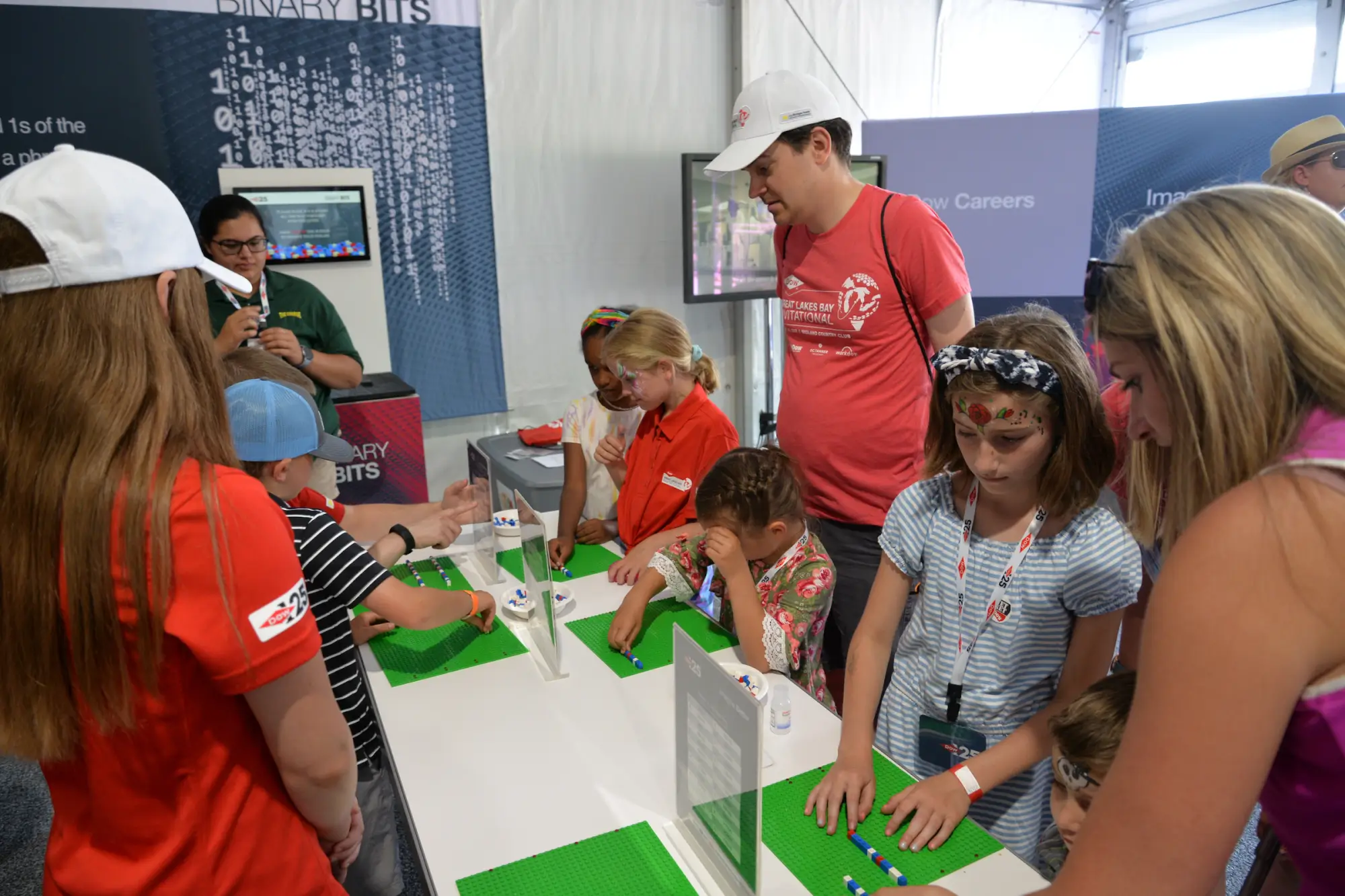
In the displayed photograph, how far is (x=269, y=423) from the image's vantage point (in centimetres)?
138

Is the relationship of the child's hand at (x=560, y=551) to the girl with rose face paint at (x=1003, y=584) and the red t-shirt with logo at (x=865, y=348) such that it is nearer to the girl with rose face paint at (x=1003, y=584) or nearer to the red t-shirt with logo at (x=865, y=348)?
the red t-shirt with logo at (x=865, y=348)

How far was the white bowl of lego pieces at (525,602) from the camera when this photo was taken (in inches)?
72.9

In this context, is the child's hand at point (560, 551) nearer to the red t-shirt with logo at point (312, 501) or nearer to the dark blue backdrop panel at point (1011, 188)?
the red t-shirt with logo at point (312, 501)

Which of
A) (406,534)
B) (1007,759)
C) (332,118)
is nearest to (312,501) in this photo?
(406,534)

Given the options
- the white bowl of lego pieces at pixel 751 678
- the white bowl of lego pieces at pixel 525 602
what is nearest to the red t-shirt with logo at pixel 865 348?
the white bowl of lego pieces at pixel 525 602

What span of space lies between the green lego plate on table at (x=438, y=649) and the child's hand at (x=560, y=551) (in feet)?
1.13

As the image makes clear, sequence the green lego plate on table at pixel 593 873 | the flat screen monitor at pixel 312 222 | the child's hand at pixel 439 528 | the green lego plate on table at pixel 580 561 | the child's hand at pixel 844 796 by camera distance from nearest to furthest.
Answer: the green lego plate on table at pixel 593 873 < the child's hand at pixel 844 796 < the green lego plate on table at pixel 580 561 < the child's hand at pixel 439 528 < the flat screen monitor at pixel 312 222

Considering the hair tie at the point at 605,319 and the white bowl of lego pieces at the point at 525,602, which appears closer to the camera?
the white bowl of lego pieces at the point at 525,602

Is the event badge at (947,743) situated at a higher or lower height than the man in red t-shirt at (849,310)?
lower

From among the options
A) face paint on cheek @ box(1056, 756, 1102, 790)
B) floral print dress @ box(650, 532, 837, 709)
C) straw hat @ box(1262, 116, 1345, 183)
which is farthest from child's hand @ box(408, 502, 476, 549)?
straw hat @ box(1262, 116, 1345, 183)

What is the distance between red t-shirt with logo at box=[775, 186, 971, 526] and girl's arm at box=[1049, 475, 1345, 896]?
56.2 inches

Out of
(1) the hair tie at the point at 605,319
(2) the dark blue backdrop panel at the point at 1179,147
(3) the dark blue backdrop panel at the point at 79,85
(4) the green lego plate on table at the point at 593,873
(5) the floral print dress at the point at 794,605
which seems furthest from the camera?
(2) the dark blue backdrop panel at the point at 1179,147

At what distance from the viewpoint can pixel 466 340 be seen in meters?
4.20

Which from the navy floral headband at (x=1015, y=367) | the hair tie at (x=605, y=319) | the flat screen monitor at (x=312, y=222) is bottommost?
the navy floral headband at (x=1015, y=367)
